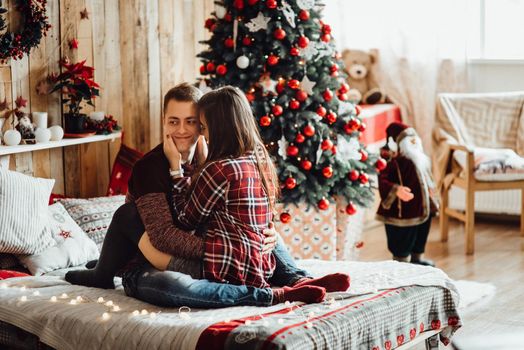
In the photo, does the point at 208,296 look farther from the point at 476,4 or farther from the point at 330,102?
the point at 476,4

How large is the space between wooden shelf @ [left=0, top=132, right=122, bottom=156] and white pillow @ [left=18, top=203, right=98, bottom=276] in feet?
0.97

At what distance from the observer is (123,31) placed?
4.84m

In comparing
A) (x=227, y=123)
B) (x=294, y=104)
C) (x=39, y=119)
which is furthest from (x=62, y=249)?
(x=294, y=104)

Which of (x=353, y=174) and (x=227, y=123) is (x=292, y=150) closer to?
(x=353, y=174)

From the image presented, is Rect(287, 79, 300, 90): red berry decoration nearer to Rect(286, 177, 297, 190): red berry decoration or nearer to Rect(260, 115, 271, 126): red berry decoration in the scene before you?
Rect(260, 115, 271, 126): red berry decoration

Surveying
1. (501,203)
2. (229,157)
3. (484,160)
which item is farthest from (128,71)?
(501,203)

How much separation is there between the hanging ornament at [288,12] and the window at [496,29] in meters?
2.49

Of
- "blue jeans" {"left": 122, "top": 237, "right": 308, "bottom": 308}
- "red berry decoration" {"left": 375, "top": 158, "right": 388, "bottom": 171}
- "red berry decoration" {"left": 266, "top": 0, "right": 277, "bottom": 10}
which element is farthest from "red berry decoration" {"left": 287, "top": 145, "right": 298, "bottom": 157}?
"blue jeans" {"left": 122, "top": 237, "right": 308, "bottom": 308}

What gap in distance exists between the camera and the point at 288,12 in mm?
4625

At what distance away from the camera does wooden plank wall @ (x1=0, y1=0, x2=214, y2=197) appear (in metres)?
4.30

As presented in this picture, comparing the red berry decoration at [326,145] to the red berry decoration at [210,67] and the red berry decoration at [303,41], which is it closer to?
the red berry decoration at [303,41]

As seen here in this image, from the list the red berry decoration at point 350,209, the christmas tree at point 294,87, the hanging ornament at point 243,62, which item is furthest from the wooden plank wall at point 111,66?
the red berry decoration at point 350,209

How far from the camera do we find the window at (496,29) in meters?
6.64

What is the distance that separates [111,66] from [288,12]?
1.03 meters
